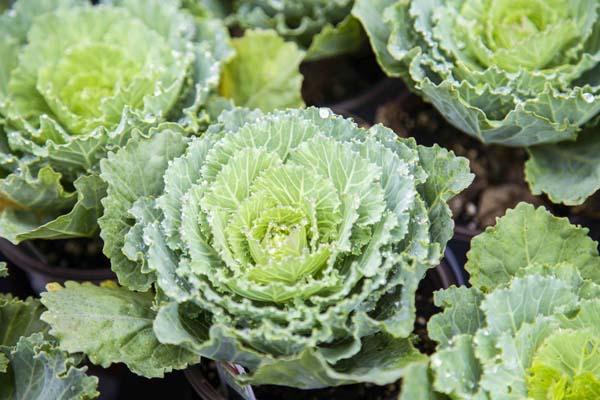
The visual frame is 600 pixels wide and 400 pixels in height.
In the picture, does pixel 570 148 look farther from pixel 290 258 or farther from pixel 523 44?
pixel 290 258

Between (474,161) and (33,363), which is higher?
(33,363)

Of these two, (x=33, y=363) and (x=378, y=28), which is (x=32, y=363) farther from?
(x=378, y=28)

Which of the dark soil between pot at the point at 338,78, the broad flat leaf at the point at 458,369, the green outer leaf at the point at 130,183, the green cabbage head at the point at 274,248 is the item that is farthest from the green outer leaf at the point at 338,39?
the broad flat leaf at the point at 458,369

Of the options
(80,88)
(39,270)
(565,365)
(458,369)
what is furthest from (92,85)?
(565,365)

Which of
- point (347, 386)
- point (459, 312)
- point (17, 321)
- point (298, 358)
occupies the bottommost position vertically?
point (347, 386)

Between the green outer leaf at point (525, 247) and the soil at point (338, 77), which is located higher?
the green outer leaf at point (525, 247)

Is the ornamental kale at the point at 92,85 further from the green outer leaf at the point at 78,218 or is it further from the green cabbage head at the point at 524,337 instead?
the green cabbage head at the point at 524,337
